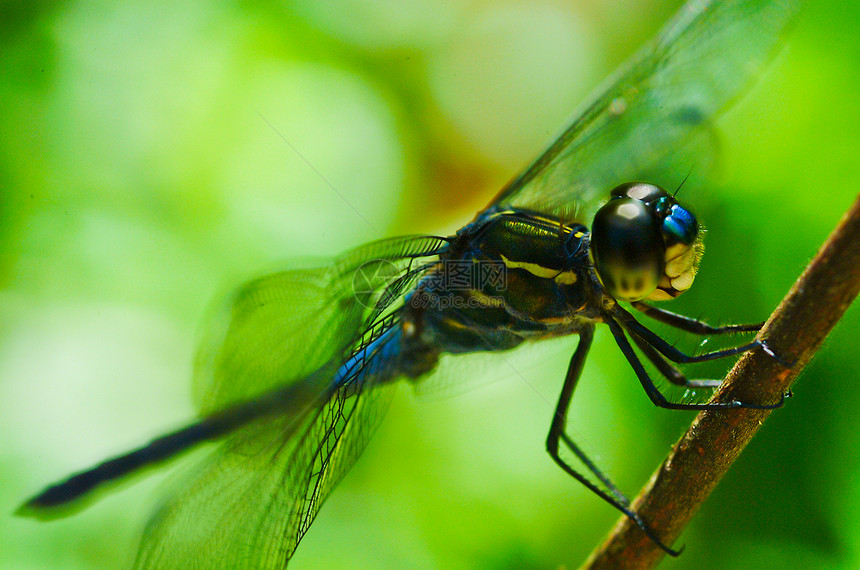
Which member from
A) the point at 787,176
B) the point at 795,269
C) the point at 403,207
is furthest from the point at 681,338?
the point at 403,207

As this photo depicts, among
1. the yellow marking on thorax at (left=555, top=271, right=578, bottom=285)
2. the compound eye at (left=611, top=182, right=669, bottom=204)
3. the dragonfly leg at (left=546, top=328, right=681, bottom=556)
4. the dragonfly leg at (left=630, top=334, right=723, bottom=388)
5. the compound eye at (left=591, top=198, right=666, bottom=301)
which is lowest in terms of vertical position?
the dragonfly leg at (left=546, top=328, right=681, bottom=556)

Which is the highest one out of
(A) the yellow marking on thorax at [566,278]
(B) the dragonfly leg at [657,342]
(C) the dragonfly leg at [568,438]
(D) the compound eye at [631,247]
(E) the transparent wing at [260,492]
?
(D) the compound eye at [631,247]

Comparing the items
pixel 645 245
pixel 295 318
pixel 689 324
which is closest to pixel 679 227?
pixel 645 245

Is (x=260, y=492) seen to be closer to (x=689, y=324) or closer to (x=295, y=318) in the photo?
(x=295, y=318)

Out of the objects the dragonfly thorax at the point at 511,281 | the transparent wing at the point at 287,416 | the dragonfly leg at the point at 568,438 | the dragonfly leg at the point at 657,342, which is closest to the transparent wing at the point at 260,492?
the transparent wing at the point at 287,416

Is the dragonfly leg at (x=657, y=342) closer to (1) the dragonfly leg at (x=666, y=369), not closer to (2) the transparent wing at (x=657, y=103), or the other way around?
(1) the dragonfly leg at (x=666, y=369)

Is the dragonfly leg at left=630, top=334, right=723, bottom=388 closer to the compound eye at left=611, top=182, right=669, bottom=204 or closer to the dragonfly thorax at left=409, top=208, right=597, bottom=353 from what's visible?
the dragonfly thorax at left=409, top=208, right=597, bottom=353

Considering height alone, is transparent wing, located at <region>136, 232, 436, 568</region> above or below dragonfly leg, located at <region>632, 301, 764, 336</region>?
below

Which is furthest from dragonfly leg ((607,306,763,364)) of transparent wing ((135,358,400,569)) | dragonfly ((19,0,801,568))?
transparent wing ((135,358,400,569))
